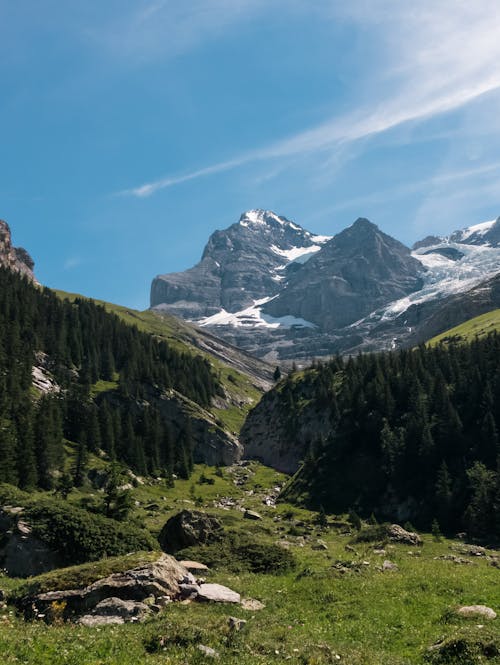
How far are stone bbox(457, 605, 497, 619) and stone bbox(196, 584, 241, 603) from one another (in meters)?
11.0

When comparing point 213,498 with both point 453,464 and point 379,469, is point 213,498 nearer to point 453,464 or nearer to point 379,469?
point 379,469

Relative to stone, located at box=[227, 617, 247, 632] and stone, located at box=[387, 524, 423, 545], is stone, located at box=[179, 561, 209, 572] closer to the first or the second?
stone, located at box=[227, 617, 247, 632]

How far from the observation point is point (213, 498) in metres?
101

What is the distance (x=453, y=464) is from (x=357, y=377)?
53415 millimetres

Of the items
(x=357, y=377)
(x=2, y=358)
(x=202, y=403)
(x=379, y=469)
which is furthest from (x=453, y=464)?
(x=202, y=403)

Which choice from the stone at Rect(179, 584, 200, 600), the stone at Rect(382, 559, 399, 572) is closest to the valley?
the stone at Rect(179, 584, 200, 600)

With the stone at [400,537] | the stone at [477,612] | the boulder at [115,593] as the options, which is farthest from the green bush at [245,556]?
the stone at [400,537]

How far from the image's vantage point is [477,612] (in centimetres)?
2364

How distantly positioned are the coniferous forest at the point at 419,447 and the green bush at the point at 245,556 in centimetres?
4107

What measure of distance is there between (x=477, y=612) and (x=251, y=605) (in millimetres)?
11032

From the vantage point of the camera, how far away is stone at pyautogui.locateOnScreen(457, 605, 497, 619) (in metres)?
23.2

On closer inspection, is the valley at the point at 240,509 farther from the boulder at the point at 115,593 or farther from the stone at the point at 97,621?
the stone at the point at 97,621

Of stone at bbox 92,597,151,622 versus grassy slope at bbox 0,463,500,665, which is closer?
grassy slope at bbox 0,463,500,665

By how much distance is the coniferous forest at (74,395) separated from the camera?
84188 millimetres
